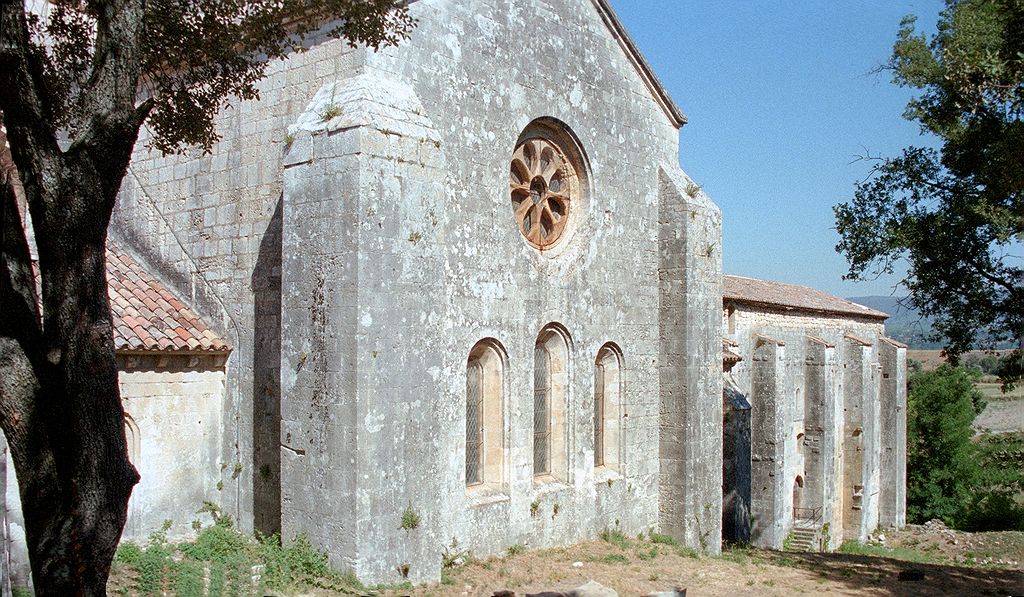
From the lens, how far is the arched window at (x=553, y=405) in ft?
40.5

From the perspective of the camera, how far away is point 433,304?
973 centimetres

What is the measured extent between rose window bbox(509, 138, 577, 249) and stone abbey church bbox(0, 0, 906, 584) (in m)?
0.03

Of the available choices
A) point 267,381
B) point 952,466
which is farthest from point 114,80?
point 952,466

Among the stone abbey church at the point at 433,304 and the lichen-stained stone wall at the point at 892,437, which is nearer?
the stone abbey church at the point at 433,304

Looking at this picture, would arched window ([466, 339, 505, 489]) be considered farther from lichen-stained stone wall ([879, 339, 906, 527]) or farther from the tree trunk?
lichen-stained stone wall ([879, 339, 906, 527])

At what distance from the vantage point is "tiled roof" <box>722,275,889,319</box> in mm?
23109

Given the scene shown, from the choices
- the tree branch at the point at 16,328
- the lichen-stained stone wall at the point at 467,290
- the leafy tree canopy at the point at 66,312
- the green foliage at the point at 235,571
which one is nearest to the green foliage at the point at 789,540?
the lichen-stained stone wall at the point at 467,290

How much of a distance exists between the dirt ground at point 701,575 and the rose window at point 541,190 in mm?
4436

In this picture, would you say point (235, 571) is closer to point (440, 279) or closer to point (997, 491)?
point (440, 279)

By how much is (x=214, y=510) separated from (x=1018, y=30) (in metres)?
11.5

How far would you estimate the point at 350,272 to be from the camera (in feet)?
29.7

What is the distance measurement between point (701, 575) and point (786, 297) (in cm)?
1591

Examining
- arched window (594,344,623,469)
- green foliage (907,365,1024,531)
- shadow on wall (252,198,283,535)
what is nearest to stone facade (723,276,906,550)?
green foliage (907,365,1024,531)

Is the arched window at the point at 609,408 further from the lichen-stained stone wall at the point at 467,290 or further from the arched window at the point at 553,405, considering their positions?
the arched window at the point at 553,405
